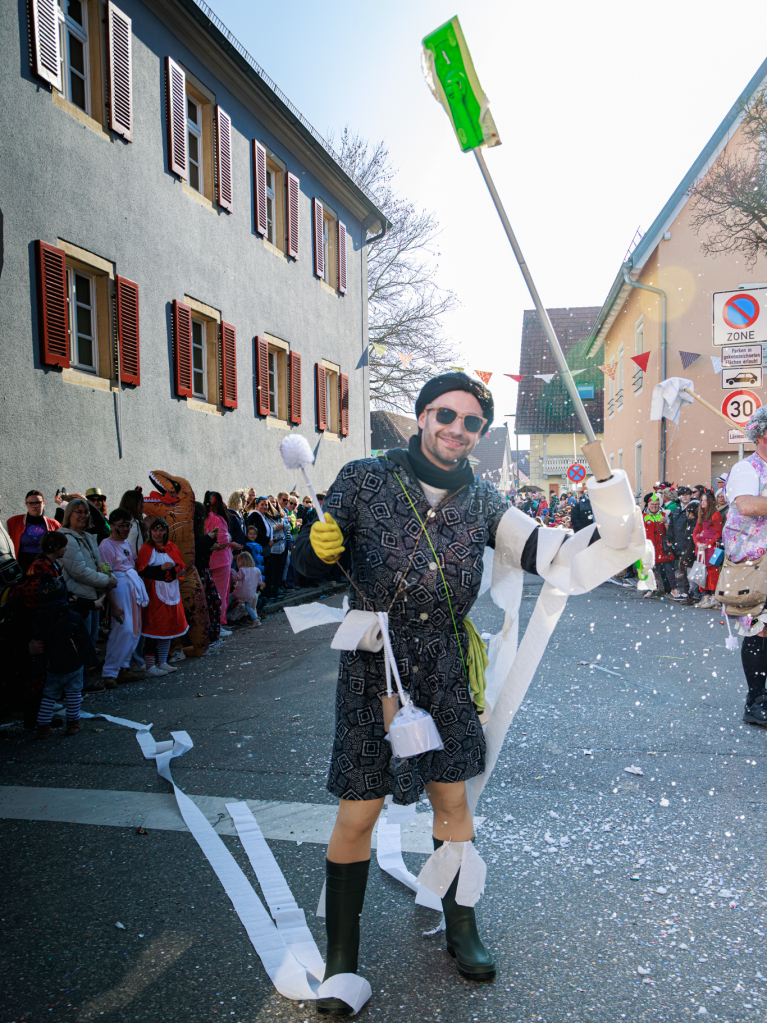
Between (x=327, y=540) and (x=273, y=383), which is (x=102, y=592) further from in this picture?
(x=273, y=383)

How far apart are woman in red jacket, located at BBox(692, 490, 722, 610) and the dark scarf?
8.83 metres

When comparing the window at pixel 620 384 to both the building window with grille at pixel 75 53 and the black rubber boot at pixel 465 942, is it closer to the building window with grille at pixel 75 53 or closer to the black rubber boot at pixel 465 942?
the building window with grille at pixel 75 53

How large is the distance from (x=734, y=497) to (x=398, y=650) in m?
3.17

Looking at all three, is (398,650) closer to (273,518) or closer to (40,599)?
(40,599)

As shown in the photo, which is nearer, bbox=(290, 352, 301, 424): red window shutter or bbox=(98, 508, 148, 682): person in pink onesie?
bbox=(98, 508, 148, 682): person in pink onesie

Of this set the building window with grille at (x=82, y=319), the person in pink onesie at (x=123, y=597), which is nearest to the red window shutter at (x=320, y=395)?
the building window with grille at (x=82, y=319)

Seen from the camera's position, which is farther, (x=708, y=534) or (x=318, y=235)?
(x=318, y=235)

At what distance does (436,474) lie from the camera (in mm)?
2537

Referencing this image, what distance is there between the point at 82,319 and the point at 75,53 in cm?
352

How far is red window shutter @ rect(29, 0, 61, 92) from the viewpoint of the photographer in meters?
9.08

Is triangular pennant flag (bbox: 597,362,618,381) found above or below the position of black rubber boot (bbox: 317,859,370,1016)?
above

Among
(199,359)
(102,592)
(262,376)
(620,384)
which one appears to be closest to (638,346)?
(620,384)

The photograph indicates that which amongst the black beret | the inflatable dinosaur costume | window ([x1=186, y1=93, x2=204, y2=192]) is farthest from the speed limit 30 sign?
window ([x1=186, y1=93, x2=204, y2=192])

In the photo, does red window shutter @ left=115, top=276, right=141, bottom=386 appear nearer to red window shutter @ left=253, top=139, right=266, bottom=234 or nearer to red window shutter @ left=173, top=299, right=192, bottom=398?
red window shutter @ left=173, top=299, right=192, bottom=398
